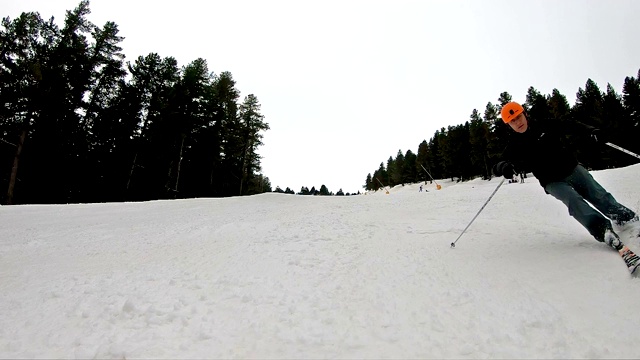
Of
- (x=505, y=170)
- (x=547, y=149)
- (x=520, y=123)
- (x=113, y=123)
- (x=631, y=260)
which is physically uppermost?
(x=113, y=123)

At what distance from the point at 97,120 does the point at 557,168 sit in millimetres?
29738

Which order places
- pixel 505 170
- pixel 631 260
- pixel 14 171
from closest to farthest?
pixel 631 260 → pixel 505 170 → pixel 14 171

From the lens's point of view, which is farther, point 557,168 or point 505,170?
point 505,170

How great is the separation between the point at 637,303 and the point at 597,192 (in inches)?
84.3

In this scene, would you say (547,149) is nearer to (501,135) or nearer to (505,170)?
(505,170)

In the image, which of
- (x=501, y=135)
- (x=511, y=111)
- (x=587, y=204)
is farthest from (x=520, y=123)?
(x=501, y=135)

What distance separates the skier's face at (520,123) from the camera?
4.20 m

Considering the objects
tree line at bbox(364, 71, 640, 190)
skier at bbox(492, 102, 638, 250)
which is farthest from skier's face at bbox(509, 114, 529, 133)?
tree line at bbox(364, 71, 640, 190)

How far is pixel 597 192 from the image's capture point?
3.94 metres

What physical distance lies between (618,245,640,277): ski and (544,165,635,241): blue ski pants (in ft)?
1.63

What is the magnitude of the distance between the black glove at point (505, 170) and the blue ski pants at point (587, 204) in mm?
479

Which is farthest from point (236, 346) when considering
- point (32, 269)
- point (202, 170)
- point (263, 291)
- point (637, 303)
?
point (202, 170)

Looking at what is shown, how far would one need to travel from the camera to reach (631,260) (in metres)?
2.80

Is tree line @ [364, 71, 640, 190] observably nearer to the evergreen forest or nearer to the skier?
the evergreen forest
